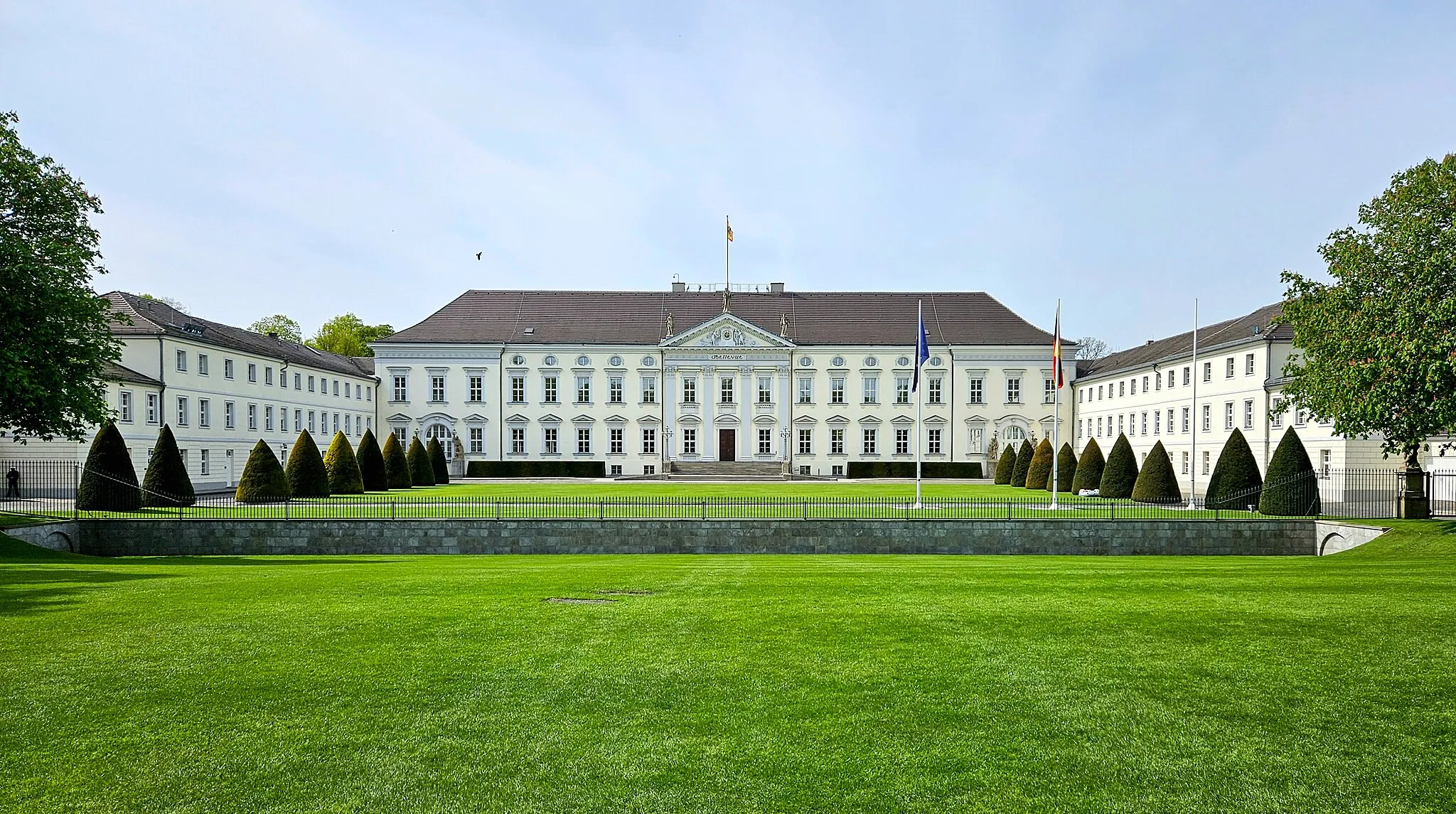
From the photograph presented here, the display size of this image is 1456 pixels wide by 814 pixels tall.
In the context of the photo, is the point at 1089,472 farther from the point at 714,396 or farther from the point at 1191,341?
the point at 714,396

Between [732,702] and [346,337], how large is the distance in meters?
88.1

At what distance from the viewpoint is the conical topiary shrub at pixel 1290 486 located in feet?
95.0

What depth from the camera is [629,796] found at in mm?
A: 5766

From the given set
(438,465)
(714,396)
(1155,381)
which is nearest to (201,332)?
(438,465)

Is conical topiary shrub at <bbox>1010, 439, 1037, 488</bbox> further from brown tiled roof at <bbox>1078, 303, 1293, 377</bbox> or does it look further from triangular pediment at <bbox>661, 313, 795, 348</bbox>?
triangular pediment at <bbox>661, 313, 795, 348</bbox>

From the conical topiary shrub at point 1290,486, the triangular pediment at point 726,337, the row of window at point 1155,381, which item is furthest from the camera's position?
the triangular pediment at point 726,337

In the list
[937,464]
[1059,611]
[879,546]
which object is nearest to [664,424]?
[937,464]

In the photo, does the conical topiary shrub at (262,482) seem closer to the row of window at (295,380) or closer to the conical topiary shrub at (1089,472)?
the row of window at (295,380)

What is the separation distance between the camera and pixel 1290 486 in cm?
2914

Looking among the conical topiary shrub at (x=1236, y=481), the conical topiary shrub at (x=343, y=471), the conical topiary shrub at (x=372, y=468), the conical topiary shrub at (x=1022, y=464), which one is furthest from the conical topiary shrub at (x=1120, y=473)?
the conical topiary shrub at (x=372, y=468)

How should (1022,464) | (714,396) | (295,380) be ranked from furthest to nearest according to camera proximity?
(714,396), (295,380), (1022,464)

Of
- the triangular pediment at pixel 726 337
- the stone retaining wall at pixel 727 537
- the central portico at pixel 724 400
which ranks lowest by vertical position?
the stone retaining wall at pixel 727 537

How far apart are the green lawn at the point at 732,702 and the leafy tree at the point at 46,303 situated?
13052 millimetres

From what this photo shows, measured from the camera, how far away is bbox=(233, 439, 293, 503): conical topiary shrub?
110 feet
